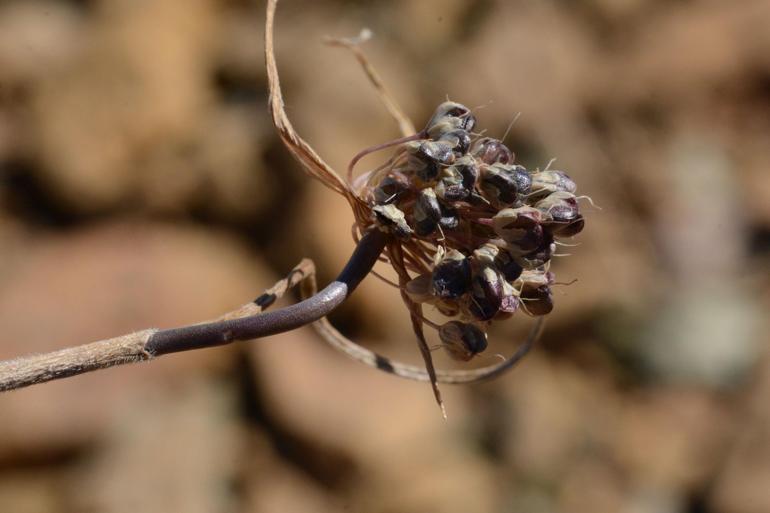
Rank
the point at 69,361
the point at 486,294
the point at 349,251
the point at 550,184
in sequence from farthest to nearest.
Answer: the point at 349,251 → the point at 550,184 → the point at 486,294 → the point at 69,361

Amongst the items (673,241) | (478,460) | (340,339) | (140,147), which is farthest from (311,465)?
(340,339)

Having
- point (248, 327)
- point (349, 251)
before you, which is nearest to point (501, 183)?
point (248, 327)

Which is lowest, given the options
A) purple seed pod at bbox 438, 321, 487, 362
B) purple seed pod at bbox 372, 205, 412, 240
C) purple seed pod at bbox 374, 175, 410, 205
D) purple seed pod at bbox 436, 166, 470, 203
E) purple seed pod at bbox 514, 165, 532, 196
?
purple seed pod at bbox 438, 321, 487, 362

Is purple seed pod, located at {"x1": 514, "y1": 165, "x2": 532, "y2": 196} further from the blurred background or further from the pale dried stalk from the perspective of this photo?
the blurred background

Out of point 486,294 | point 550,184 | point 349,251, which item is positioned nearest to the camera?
point 486,294

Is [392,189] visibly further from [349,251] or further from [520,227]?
[349,251]

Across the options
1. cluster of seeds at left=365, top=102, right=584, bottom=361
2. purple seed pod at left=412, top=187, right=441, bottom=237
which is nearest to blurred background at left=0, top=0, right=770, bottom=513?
cluster of seeds at left=365, top=102, right=584, bottom=361
